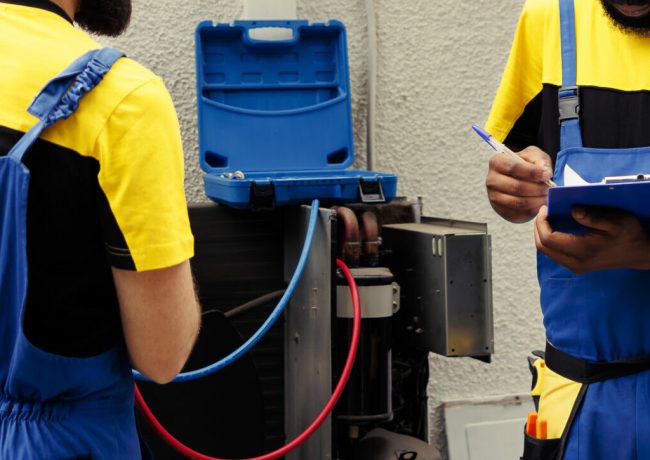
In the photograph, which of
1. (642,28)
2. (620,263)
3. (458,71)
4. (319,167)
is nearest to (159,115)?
(620,263)

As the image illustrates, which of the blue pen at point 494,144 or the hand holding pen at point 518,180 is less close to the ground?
the blue pen at point 494,144

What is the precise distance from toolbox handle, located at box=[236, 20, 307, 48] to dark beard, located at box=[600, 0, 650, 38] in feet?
4.30

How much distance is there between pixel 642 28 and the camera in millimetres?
1822

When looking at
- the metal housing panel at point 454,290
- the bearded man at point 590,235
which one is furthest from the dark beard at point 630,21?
the metal housing panel at point 454,290

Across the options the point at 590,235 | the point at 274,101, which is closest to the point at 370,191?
the point at 274,101

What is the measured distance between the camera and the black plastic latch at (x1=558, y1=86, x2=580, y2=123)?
1.79m

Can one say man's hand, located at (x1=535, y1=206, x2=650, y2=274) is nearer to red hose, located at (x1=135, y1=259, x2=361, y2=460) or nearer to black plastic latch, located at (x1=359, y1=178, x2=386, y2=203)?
red hose, located at (x1=135, y1=259, x2=361, y2=460)

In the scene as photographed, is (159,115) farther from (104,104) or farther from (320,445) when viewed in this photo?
(320,445)

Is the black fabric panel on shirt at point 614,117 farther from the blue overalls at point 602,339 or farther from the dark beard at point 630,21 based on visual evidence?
the dark beard at point 630,21

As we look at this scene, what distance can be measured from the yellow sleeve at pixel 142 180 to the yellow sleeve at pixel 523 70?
0.84 m

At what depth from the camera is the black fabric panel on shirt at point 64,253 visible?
4.81 ft

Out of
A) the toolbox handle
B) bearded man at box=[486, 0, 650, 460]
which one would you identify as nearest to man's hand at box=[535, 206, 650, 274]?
bearded man at box=[486, 0, 650, 460]

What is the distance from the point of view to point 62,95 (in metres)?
1.43

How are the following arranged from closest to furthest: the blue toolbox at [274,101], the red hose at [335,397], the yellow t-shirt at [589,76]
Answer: the yellow t-shirt at [589,76], the red hose at [335,397], the blue toolbox at [274,101]
